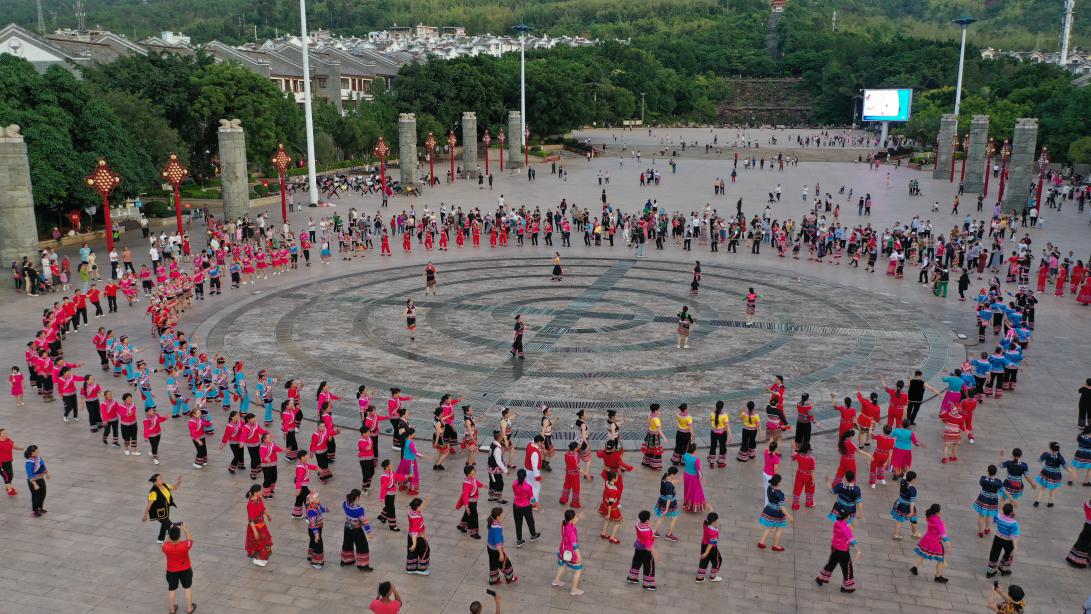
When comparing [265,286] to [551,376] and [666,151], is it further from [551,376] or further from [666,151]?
[666,151]

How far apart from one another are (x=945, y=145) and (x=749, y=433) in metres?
52.3

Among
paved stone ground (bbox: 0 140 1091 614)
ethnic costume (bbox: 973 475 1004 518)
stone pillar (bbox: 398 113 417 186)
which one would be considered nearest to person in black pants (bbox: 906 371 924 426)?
paved stone ground (bbox: 0 140 1091 614)

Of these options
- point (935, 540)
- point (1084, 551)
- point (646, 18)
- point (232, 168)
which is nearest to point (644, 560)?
point (935, 540)

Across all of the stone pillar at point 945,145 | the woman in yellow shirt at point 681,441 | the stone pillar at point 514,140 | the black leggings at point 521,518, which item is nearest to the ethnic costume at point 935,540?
the woman in yellow shirt at point 681,441

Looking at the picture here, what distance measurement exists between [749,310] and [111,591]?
1683 centimetres

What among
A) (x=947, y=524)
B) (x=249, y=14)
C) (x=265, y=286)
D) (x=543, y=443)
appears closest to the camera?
(x=947, y=524)

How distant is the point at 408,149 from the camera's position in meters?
53.4

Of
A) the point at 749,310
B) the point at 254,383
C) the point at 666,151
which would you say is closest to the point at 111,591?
the point at 254,383

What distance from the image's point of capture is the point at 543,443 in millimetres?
13242

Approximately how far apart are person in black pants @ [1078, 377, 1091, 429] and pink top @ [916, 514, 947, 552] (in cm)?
732

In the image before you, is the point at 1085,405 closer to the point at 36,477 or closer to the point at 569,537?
the point at 569,537

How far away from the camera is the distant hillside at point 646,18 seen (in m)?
156

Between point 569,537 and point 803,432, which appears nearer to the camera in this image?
point 569,537

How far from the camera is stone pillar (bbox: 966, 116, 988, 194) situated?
171 feet
